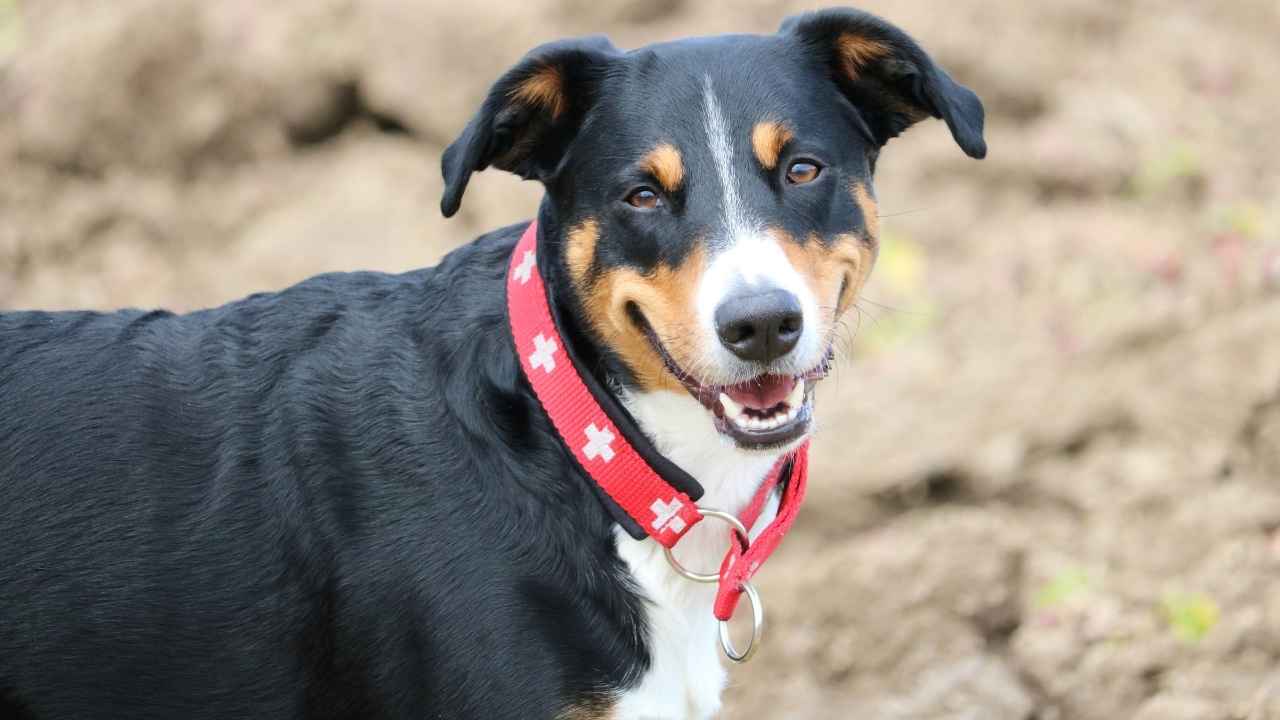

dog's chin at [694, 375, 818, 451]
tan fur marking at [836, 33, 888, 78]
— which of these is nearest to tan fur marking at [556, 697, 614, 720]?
dog's chin at [694, 375, 818, 451]

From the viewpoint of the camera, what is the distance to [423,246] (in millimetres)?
6234

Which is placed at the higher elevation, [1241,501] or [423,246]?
[423,246]

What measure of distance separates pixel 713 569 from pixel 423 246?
3446 millimetres

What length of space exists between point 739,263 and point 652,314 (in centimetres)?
23

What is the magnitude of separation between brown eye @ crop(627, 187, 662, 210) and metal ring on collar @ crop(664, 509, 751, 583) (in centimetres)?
68

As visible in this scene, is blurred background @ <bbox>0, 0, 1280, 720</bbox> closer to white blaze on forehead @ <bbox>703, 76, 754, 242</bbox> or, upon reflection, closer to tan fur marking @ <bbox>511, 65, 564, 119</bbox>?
white blaze on forehead @ <bbox>703, 76, 754, 242</bbox>

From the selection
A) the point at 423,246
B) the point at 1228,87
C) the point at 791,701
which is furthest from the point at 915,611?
the point at 1228,87

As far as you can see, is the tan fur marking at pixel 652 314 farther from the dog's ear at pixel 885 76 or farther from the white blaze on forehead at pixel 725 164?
the dog's ear at pixel 885 76

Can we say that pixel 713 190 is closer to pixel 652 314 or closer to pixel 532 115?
pixel 652 314

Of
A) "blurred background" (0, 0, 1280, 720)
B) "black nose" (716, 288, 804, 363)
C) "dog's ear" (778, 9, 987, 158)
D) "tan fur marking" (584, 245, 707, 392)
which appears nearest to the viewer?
"black nose" (716, 288, 804, 363)

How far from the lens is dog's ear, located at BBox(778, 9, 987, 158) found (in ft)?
10.2

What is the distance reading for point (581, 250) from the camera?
3.04 metres

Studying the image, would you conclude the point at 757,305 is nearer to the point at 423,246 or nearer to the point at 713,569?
the point at 713,569

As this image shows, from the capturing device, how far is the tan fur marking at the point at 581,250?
9.90 feet
